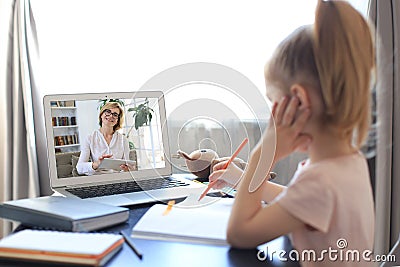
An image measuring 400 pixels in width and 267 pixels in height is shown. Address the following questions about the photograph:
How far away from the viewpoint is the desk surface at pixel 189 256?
61cm

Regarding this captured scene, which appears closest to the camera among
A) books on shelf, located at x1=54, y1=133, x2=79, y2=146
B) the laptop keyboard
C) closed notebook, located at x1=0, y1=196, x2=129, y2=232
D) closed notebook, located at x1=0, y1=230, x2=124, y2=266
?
closed notebook, located at x1=0, y1=230, x2=124, y2=266

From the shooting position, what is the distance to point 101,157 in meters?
1.15

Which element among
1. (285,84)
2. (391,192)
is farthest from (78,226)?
(391,192)

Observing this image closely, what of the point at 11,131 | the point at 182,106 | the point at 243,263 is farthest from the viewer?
the point at 11,131

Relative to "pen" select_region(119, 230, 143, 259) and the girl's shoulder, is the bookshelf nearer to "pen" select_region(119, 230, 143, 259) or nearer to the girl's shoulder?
"pen" select_region(119, 230, 143, 259)

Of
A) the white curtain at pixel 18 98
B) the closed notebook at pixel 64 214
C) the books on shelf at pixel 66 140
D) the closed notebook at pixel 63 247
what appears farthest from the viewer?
the white curtain at pixel 18 98

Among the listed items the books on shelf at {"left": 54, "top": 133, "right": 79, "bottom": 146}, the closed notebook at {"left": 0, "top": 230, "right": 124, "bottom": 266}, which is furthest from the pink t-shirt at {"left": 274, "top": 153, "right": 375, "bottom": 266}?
the books on shelf at {"left": 54, "top": 133, "right": 79, "bottom": 146}

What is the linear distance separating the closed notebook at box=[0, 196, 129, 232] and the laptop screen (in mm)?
311

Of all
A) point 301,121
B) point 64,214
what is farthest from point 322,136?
point 64,214

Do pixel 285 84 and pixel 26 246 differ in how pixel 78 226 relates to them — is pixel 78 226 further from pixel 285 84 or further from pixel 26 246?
pixel 285 84

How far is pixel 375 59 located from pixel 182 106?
16.8 inches

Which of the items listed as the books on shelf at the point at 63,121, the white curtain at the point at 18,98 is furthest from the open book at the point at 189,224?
the white curtain at the point at 18,98

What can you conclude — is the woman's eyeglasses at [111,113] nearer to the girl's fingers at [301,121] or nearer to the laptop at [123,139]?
the laptop at [123,139]

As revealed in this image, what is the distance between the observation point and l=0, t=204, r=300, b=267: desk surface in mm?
608
